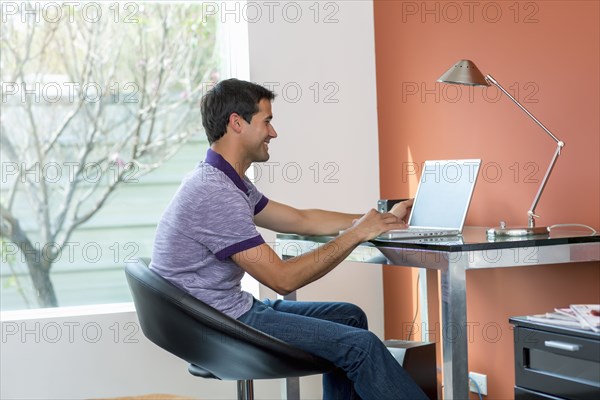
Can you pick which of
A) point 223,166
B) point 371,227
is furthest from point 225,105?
point 371,227

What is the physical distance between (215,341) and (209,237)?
1.01 feet

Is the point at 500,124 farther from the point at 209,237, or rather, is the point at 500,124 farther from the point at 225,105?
the point at 209,237

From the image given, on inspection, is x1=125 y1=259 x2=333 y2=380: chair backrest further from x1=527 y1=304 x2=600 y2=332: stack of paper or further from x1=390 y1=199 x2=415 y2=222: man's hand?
x1=390 y1=199 x2=415 y2=222: man's hand

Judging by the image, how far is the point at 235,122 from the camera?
272 cm

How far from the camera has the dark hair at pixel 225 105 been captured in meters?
2.72

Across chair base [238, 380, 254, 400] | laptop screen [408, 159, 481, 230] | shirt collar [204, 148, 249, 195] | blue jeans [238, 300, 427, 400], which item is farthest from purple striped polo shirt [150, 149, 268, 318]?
laptop screen [408, 159, 481, 230]

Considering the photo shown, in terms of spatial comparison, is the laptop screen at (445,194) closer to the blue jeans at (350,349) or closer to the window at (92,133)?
the blue jeans at (350,349)

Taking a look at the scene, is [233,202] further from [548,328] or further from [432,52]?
[432,52]

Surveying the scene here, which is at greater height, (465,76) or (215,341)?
(465,76)

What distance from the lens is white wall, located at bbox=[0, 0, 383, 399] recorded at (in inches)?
138

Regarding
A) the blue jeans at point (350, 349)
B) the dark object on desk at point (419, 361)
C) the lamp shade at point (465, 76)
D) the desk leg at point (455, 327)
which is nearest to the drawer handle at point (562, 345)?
the desk leg at point (455, 327)

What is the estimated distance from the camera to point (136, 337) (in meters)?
3.58

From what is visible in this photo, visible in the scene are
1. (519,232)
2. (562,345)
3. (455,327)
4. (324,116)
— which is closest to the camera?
(562,345)

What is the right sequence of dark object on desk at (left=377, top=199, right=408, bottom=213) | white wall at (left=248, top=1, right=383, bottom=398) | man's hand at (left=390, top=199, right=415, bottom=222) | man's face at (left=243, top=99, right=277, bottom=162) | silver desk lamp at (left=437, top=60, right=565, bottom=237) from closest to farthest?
silver desk lamp at (left=437, top=60, right=565, bottom=237) < man's face at (left=243, top=99, right=277, bottom=162) < man's hand at (left=390, top=199, right=415, bottom=222) < dark object on desk at (left=377, top=199, right=408, bottom=213) < white wall at (left=248, top=1, right=383, bottom=398)
